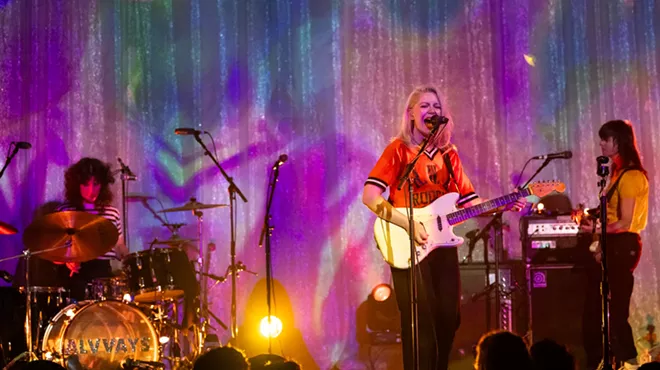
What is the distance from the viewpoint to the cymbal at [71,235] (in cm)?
657

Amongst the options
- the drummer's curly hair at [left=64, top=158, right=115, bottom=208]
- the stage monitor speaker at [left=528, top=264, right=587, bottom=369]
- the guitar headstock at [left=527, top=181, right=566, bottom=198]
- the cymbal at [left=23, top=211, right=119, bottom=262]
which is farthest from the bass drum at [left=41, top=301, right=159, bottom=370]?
the stage monitor speaker at [left=528, top=264, right=587, bottom=369]

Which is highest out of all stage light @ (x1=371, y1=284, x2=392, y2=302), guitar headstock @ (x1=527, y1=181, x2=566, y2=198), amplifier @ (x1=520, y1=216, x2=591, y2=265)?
guitar headstock @ (x1=527, y1=181, x2=566, y2=198)

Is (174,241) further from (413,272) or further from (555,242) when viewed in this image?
(555,242)

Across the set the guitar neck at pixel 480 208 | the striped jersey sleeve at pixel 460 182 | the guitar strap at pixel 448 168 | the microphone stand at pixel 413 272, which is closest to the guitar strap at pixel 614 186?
the guitar neck at pixel 480 208

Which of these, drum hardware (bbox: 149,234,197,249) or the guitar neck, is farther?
drum hardware (bbox: 149,234,197,249)

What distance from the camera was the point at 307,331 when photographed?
8.88m

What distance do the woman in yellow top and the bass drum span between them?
→ 4212 mm

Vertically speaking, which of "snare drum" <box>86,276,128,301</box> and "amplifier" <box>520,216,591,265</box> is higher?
"amplifier" <box>520,216,591,265</box>

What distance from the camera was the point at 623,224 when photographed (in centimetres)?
707

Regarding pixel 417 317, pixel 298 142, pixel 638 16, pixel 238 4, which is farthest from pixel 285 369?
pixel 638 16

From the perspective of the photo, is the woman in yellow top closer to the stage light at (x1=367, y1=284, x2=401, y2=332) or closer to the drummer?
the stage light at (x1=367, y1=284, x2=401, y2=332)

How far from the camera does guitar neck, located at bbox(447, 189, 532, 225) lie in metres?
5.85

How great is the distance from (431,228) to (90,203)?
147 inches

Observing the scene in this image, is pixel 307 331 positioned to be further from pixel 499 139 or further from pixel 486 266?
pixel 499 139
